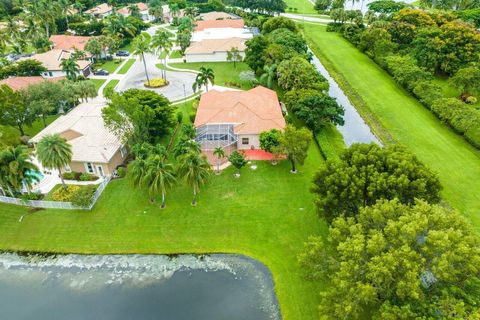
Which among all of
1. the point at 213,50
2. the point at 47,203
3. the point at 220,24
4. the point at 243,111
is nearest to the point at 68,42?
the point at 213,50

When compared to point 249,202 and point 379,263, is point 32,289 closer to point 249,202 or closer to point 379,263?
point 249,202

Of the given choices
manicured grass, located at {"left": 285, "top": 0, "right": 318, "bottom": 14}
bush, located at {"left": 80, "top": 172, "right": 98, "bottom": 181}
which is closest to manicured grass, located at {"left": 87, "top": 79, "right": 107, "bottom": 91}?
bush, located at {"left": 80, "top": 172, "right": 98, "bottom": 181}

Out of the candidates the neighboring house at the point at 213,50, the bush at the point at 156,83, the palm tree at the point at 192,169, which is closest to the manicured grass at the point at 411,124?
the neighboring house at the point at 213,50

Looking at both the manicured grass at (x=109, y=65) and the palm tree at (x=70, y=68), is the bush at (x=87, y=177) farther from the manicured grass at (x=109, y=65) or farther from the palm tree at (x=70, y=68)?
the manicured grass at (x=109, y=65)

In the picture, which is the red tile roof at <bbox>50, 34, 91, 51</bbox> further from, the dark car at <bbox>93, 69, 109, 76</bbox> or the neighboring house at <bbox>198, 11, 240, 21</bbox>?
the neighboring house at <bbox>198, 11, 240, 21</bbox>

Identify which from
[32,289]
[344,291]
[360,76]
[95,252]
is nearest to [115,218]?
[95,252]

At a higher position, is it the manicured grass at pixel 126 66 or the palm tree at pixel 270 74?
the palm tree at pixel 270 74

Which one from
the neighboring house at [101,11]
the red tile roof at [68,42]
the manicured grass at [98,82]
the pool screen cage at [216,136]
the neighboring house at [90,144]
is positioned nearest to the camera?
the neighboring house at [90,144]
